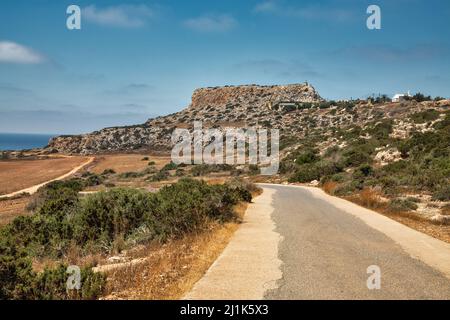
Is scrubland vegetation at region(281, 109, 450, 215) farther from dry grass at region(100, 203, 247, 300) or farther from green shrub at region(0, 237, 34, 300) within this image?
green shrub at region(0, 237, 34, 300)

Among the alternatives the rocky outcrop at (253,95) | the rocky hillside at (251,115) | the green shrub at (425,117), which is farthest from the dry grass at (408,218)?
the rocky outcrop at (253,95)

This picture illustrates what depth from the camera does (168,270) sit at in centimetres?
905

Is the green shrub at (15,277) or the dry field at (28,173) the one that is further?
the dry field at (28,173)

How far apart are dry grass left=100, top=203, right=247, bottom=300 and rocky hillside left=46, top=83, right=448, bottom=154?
4853 cm

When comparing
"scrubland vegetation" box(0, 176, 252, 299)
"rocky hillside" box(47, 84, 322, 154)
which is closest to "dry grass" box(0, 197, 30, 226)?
"scrubland vegetation" box(0, 176, 252, 299)

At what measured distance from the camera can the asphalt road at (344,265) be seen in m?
7.67

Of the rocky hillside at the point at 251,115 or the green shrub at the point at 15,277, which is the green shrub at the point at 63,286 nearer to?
the green shrub at the point at 15,277

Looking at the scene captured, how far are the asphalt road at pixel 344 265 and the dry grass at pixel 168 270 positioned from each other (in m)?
1.62

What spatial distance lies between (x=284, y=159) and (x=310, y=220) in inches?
1498

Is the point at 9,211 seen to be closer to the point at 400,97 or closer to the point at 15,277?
the point at 15,277

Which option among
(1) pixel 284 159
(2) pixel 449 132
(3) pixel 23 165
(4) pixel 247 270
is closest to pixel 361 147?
(2) pixel 449 132

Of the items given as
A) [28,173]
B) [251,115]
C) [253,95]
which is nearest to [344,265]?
[28,173]
